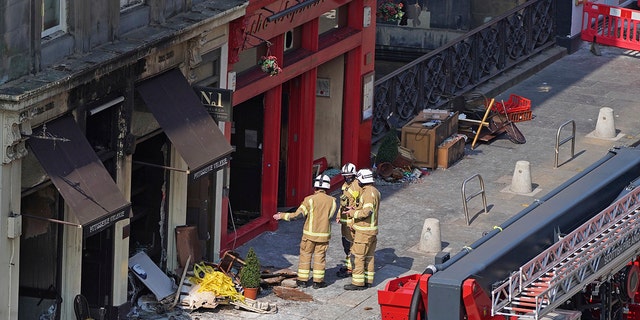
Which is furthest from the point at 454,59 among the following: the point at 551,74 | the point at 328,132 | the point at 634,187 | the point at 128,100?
the point at 128,100

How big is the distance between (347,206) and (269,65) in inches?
98.7

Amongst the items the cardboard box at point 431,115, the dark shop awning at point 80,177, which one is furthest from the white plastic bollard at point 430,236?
the dark shop awning at point 80,177

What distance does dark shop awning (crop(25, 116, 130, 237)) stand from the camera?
19.4 m

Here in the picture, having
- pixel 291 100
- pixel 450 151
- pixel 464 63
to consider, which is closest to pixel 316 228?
pixel 291 100

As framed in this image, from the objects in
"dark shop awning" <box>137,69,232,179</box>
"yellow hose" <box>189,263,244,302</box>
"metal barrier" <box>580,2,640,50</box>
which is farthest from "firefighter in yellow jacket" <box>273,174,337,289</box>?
"metal barrier" <box>580,2,640,50</box>

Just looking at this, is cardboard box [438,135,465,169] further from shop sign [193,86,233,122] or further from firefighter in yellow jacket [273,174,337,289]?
shop sign [193,86,233,122]

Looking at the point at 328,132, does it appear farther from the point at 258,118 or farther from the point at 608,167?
the point at 608,167

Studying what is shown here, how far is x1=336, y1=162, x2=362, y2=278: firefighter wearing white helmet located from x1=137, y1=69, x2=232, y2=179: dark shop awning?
1.95 meters

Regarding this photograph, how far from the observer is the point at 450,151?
2945 centimetres

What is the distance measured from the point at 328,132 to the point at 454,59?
18.8 ft

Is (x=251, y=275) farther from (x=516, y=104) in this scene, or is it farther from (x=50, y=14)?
(x=516, y=104)

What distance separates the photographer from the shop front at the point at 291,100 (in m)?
24.8

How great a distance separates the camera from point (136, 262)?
22.5 meters

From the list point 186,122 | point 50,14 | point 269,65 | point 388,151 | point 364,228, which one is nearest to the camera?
point 50,14
